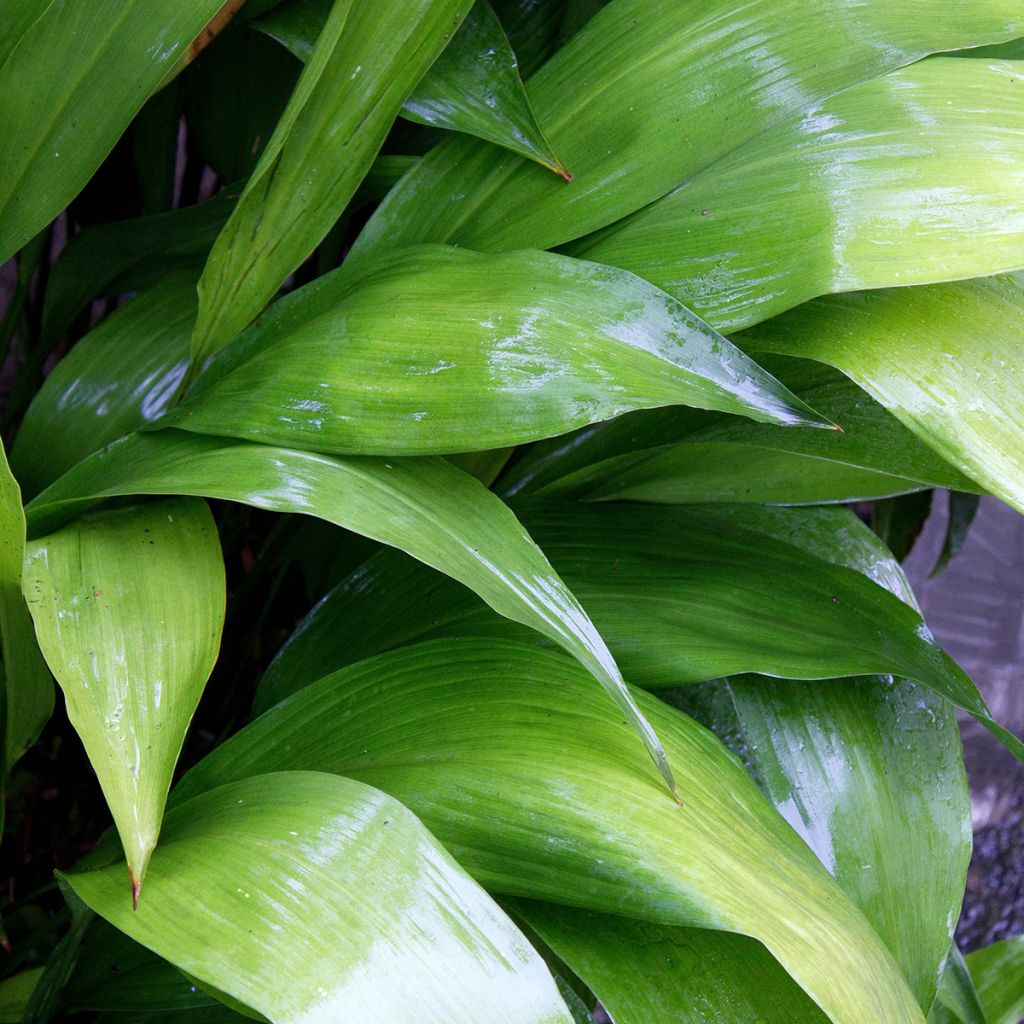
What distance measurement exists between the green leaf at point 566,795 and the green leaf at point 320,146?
0.68 feet

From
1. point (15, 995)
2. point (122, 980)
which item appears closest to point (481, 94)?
point (122, 980)

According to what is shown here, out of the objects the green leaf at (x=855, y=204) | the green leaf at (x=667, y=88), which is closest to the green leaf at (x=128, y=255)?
the green leaf at (x=667, y=88)

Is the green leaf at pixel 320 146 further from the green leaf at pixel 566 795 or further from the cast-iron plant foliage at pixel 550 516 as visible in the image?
the green leaf at pixel 566 795

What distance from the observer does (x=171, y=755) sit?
362 mm

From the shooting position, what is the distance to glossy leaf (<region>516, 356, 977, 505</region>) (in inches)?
22.3

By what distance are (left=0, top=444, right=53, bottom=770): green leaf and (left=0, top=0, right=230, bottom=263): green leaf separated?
197 millimetres

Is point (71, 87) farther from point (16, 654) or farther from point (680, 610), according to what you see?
point (680, 610)

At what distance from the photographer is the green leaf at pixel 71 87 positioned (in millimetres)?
504

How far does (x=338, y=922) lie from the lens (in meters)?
0.31

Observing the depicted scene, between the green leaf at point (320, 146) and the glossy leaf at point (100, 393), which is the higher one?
the green leaf at point (320, 146)

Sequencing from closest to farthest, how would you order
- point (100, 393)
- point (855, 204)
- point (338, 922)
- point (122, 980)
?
point (338, 922)
point (855, 204)
point (122, 980)
point (100, 393)

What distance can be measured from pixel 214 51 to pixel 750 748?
0.60 meters

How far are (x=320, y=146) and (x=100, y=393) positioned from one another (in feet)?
0.84

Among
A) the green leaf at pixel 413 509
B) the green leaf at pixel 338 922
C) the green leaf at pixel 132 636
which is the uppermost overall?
the green leaf at pixel 413 509
